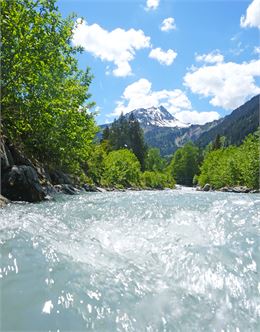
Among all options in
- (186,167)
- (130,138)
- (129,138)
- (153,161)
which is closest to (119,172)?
(130,138)

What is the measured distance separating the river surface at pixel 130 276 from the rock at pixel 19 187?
581 cm

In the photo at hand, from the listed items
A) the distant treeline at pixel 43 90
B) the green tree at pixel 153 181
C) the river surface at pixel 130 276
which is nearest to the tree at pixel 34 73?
the distant treeline at pixel 43 90

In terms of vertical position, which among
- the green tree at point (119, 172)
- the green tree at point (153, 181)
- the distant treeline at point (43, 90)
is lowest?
the green tree at point (153, 181)

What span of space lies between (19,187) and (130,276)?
10287 millimetres

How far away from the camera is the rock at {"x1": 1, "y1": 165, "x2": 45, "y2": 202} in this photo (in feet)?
46.3

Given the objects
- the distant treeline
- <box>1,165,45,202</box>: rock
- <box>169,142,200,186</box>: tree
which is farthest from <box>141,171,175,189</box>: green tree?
<box>1,165,45,202</box>: rock

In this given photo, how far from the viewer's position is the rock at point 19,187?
14120 millimetres

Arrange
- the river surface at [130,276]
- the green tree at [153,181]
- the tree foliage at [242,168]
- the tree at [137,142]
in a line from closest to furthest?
the river surface at [130,276]
the tree foliage at [242,168]
the green tree at [153,181]
the tree at [137,142]

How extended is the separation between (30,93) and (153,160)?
98267 mm

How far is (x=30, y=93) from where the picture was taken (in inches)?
687

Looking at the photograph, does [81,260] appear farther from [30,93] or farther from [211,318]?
[30,93]

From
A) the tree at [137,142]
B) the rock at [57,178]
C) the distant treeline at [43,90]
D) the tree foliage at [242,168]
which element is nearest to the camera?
the distant treeline at [43,90]

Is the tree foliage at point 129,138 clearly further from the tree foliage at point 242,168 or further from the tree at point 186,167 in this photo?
the tree foliage at point 242,168

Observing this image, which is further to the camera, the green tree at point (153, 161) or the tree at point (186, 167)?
the tree at point (186, 167)
